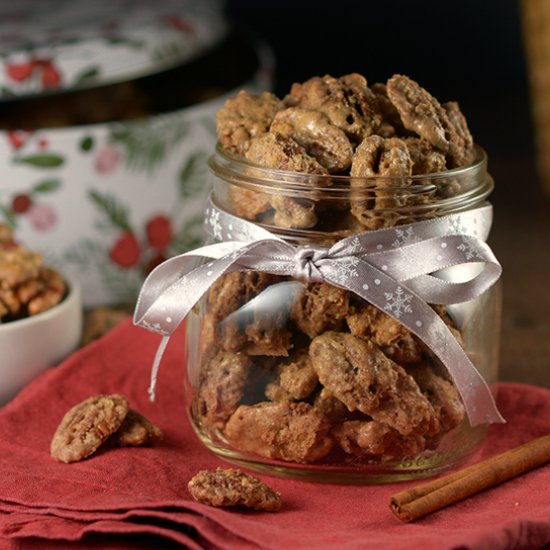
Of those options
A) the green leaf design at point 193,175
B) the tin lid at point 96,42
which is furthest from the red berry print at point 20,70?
the green leaf design at point 193,175

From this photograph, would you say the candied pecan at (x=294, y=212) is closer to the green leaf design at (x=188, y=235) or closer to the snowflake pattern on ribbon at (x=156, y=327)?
the snowflake pattern on ribbon at (x=156, y=327)

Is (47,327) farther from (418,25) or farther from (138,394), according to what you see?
(418,25)

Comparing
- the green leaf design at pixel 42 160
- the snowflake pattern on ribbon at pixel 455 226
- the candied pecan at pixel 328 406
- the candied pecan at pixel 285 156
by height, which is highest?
the candied pecan at pixel 285 156

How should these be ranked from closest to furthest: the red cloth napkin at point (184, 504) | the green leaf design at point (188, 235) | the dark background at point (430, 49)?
the red cloth napkin at point (184, 504), the green leaf design at point (188, 235), the dark background at point (430, 49)

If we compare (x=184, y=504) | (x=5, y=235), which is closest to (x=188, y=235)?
(x=5, y=235)

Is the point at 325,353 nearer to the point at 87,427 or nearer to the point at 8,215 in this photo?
the point at 87,427

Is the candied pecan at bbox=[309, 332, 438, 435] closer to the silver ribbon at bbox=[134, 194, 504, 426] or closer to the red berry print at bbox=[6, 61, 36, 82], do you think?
the silver ribbon at bbox=[134, 194, 504, 426]

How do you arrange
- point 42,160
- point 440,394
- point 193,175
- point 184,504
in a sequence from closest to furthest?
point 184,504, point 440,394, point 42,160, point 193,175

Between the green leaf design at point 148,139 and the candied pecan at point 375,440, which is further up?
the green leaf design at point 148,139
